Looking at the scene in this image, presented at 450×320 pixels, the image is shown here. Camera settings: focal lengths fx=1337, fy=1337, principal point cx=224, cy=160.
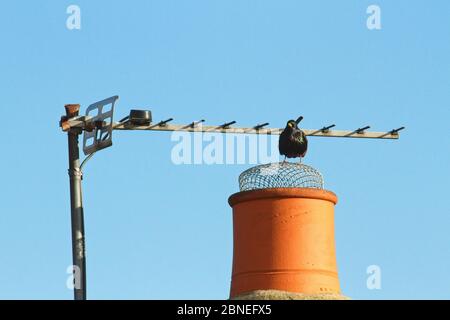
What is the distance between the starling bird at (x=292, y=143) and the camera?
33375mm

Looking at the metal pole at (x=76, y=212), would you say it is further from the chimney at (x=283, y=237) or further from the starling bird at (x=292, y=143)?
the starling bird at (x=292, y=143)

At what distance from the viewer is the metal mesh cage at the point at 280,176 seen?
107 ft

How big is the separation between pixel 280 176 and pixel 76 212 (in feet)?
17.4

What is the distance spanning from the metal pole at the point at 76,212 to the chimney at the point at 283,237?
3742 millimetres

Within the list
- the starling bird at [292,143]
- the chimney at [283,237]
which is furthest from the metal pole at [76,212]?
the starling bird at [292,143]

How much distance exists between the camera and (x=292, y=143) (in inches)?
1313

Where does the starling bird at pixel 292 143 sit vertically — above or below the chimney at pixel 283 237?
above

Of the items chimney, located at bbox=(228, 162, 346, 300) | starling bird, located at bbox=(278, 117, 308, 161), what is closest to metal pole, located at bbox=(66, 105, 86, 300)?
chimney, located at bbox=(228, 162, 346, 300)

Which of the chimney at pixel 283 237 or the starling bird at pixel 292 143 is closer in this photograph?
the chimney at pixel 283 237

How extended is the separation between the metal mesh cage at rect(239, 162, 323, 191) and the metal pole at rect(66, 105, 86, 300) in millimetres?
4139

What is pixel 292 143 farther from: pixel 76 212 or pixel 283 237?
pixel 76 212
